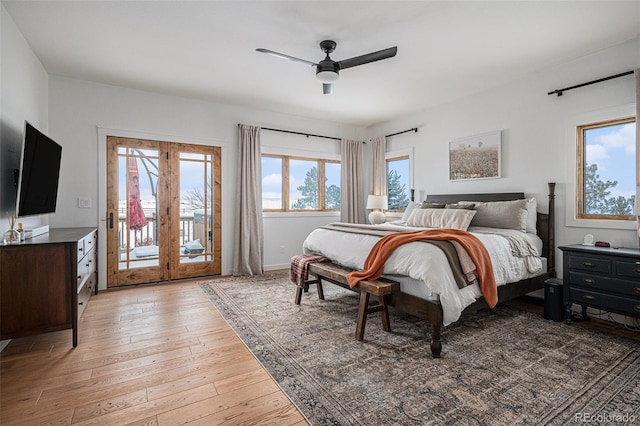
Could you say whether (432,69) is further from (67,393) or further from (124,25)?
(67,393)

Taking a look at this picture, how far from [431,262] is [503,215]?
1927 mm

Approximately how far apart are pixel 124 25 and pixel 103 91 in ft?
6.21

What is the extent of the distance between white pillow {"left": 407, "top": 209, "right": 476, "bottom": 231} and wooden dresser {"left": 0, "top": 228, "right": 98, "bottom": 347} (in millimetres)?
3850

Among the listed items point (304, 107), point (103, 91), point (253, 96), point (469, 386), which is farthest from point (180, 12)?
point (469, 386)

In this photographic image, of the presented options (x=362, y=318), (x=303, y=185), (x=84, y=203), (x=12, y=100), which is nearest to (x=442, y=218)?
(x=362, y=318)

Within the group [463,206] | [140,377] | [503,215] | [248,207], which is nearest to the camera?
[140,377]

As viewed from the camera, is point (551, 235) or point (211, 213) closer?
point (551, 235)

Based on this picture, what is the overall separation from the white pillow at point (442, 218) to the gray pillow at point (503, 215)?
201mm

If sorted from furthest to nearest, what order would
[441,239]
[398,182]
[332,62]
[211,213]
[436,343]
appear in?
[398,182] < [211,213] < [332,62] < [441,239] < [436,343]

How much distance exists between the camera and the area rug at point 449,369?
1.73m

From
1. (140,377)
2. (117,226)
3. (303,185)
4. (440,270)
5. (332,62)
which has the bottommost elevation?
(140,377)

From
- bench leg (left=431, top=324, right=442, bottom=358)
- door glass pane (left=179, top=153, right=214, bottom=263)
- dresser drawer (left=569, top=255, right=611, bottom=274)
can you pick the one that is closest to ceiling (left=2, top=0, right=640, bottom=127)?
door glass pane (left=179, top=153, right=214, bottom=263)

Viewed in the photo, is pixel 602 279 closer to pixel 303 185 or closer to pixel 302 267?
pixel 302 267

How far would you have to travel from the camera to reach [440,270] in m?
2.39
